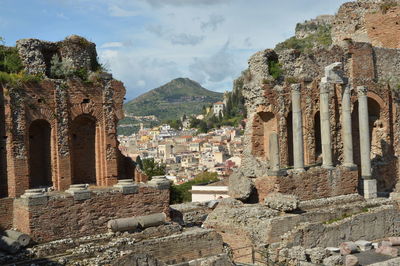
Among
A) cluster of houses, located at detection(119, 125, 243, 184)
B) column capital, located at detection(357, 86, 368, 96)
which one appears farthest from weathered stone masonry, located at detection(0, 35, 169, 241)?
cluster of houses, located at detection(119, 125, 243, 184)

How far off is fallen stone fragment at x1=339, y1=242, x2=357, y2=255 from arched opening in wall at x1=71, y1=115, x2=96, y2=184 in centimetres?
899

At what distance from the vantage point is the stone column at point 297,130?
69.5 feet

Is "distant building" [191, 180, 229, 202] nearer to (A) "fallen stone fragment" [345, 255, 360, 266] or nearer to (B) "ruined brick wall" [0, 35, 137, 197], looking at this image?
(B) "ruined brick wall" [0, 35, 137, 197]

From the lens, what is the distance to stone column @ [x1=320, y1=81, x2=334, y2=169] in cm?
2197

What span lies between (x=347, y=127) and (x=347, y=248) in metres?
6.70

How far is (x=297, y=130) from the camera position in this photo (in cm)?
2158

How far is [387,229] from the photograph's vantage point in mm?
20656

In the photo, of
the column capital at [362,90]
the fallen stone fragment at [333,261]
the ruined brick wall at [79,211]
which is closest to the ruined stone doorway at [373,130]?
the column capital at [362,90]

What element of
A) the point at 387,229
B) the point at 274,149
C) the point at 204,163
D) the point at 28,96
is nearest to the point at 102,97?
the point at 28,96

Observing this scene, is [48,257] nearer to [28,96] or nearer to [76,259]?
[76,259]

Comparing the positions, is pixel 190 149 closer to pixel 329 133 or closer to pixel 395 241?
pixel 329 133

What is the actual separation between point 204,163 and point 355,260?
100764 millimetres

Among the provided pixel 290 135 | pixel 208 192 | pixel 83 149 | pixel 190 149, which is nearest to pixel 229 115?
pixel 190 149

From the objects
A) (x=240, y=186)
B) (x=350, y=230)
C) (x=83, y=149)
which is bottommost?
(x=350, y=230)
